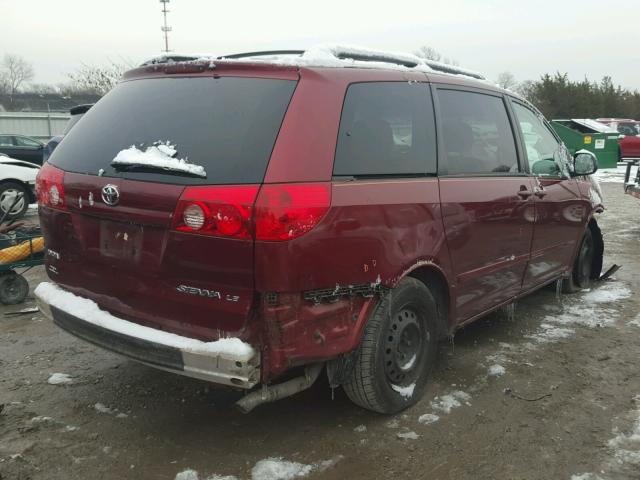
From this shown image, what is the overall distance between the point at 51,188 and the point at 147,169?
77cm

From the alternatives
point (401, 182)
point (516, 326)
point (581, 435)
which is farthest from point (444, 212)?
→ point (516, 326)

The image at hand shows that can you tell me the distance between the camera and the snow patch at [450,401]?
10.8 feet

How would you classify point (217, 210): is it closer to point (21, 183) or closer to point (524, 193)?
point (524, 193)

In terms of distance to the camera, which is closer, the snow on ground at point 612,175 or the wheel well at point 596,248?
the wheel well at point 596,248

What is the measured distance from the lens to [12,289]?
17.0 ft

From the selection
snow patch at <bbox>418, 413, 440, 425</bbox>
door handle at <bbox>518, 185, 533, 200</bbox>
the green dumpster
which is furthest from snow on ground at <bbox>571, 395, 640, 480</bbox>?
the green dumpster

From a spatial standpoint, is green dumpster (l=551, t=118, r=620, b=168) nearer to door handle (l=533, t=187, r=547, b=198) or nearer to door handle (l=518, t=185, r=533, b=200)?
door handle (l=533, t=187, r=547, b=198)

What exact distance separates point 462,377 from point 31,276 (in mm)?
4710

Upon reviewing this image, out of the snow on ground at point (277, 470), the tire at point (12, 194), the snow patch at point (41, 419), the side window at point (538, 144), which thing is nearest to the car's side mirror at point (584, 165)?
the side window at point (538, 144)

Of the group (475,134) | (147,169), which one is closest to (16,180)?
(147,169)

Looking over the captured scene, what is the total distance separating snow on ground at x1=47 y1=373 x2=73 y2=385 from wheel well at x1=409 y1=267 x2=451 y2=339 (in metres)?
2.22

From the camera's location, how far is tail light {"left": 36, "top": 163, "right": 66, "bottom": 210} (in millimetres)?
2959

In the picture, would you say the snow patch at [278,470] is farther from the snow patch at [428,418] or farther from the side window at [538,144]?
the side window at [538,144]

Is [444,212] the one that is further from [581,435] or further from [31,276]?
[31,276]
